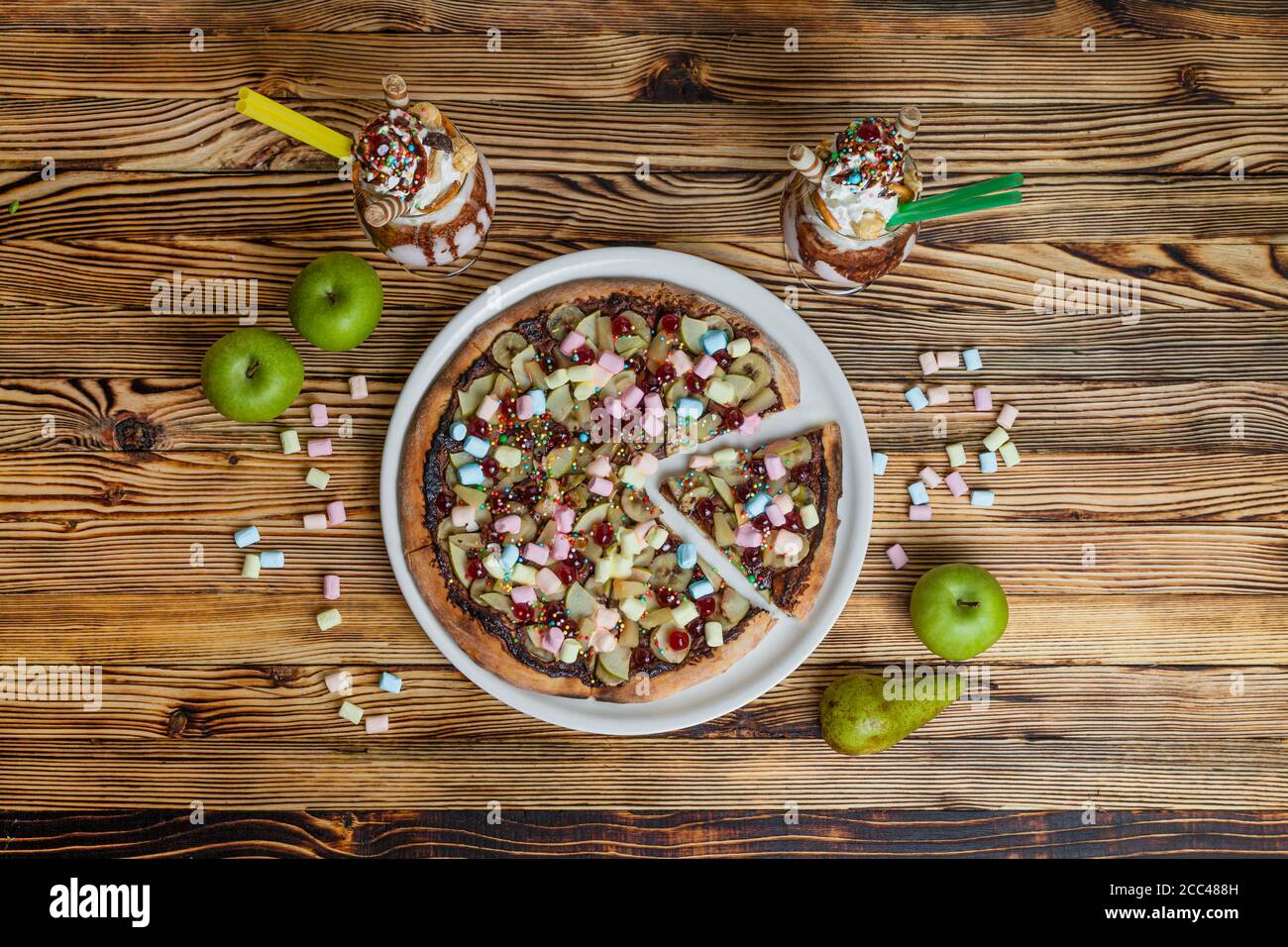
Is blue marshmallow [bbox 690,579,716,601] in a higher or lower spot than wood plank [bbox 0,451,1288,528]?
lower

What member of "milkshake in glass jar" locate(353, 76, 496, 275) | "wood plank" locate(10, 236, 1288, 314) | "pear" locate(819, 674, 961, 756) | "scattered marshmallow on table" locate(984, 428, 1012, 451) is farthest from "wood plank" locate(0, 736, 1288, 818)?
"milkshake in glass jar" locate(353, 76, 496, 275)

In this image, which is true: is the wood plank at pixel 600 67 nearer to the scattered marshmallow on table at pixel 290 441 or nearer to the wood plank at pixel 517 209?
the wood plank at pixel 517 209

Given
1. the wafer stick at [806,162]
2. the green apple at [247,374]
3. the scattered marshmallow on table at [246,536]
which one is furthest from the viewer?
the scattered marshmallow on table at [246,536]

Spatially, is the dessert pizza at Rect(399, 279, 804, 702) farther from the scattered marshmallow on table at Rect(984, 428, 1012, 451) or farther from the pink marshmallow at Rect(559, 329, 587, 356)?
the scattered marshmallow on table at Rect(984, 428, 1012, 451)

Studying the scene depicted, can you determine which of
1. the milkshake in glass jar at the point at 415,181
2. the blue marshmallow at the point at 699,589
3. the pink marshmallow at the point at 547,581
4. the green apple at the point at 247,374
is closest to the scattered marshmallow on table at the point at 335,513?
the green apple at the point at 247,374

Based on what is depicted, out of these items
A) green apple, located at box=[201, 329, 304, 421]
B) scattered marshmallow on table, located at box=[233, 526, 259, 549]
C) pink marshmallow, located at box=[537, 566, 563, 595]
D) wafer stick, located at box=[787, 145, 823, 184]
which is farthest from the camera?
scattered marshmallow on table, located at box=[233, 526, 259, 549]

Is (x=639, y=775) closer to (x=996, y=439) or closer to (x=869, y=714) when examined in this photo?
(x=869, y=714)
